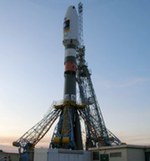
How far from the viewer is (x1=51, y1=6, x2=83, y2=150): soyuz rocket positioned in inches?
2970

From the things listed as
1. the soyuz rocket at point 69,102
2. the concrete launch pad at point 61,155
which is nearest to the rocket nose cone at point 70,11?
the soyuz rocket at point 69,102

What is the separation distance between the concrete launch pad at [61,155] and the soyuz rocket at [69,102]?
38.1 feet

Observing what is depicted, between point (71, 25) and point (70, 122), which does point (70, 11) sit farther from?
point (70, 122)

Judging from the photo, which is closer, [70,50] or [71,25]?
[70,50]

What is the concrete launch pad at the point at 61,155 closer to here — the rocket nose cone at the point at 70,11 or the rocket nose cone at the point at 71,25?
the rocket nose cone at the point at 71,25

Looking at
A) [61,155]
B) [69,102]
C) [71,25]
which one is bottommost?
[61,155]

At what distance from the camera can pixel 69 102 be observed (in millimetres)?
79375

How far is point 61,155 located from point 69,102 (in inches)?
827

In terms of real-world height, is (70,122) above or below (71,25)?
below

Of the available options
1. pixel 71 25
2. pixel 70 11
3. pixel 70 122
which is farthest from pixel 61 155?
pixel 70 11

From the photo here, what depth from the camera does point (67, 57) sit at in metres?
82.9

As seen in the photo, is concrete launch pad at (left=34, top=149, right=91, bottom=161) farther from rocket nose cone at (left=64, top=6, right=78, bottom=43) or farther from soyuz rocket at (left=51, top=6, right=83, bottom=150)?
rocket nose cone at (left=64, top=6, right=78, bottom=43)

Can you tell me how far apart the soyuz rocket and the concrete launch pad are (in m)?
11.6

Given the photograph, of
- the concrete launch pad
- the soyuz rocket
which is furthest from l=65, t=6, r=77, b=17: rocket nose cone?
the concrete launch pad
